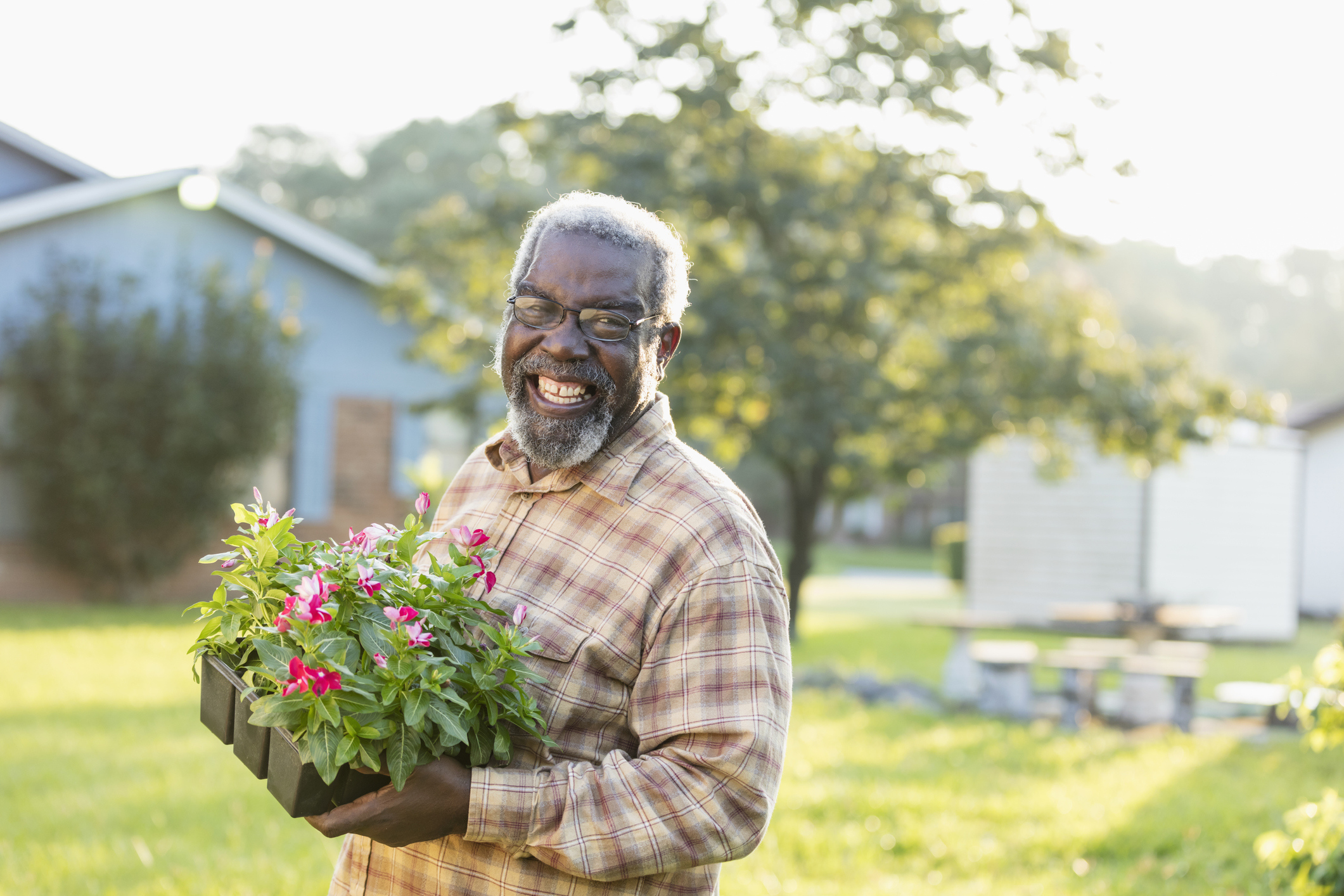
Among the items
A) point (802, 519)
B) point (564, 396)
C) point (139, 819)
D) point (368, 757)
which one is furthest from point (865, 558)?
point (368, 757)

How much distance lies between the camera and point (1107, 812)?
7496 mm

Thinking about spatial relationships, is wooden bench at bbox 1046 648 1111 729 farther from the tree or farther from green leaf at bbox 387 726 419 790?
green leaf at bbox 387 726 419 790

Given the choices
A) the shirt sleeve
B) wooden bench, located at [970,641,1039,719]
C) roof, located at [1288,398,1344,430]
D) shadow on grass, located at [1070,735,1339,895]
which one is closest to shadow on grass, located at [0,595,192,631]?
wooden bench, located at [970,641,1039,719]

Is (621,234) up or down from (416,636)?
up

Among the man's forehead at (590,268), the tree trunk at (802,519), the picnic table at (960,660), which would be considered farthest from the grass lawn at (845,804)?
the tree trunk at (802,519)

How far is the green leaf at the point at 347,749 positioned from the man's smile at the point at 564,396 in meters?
0.75

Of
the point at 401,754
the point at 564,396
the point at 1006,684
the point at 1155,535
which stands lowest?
the point at 1006,684

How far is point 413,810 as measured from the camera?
2092 millimetres

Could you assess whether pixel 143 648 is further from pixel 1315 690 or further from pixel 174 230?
pixel 1315 690

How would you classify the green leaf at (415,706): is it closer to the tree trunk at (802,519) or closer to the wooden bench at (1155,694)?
the wooden bench at (1155,694)

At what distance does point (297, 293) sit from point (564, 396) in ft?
51.3

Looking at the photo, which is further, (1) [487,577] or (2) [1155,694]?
(2) [1155,694]

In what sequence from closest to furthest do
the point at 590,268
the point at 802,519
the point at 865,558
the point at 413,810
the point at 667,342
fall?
the point at 413,810 → the point at 590,268 → the point at 667,342 → the point at 802,519 → the point at 865,558

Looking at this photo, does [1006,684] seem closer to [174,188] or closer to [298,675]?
[298,675]
